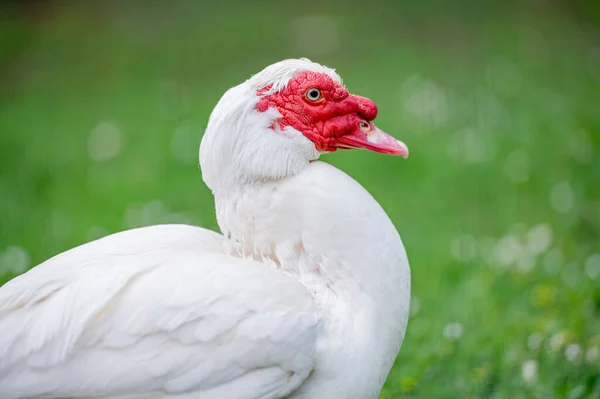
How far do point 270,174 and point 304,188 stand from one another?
0.13 m

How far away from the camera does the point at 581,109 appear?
764 centimetres

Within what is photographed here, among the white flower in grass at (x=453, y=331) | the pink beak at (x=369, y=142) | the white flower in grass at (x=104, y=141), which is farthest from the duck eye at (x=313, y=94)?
the white flower in grass at (x=104, y=141)

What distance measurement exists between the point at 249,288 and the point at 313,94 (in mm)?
745

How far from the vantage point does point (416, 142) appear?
7.31 metres

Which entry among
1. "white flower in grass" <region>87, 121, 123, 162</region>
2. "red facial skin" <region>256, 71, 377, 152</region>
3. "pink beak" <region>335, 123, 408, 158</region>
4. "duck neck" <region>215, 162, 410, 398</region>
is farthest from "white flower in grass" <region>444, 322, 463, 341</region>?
"white flower in grass" <region>87, 121, 123, 162</region>

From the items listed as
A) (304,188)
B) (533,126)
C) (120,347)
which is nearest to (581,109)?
(533,126)

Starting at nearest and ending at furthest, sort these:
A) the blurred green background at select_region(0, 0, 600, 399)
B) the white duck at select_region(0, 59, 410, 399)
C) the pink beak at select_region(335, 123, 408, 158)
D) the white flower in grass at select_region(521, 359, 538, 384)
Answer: the white duck at select_region(0, 59, 410, 399)
the pink beak at select_region(335, 123, 408, 158)
the white flower in grass at select_region(521, 359, 538, 384)
the blurred green background at select_region(0, 0, 600, 399)

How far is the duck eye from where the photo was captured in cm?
301

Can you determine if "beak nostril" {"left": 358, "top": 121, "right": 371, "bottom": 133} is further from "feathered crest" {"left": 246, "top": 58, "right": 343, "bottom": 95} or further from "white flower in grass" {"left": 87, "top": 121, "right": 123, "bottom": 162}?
"white flower in grass" {"left": 87, "top": 121, "right": 123, "bottom": 162}

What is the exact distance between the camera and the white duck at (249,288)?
A: 2.72 m

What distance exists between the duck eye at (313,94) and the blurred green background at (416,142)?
4.86 ft

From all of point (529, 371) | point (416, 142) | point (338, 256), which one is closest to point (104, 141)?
point (416, 142)

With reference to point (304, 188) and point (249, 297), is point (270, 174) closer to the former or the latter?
point (304, 188)

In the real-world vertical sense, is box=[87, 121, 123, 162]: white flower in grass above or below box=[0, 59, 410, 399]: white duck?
below
